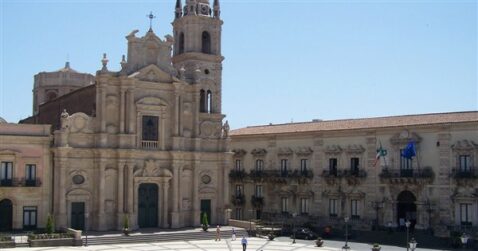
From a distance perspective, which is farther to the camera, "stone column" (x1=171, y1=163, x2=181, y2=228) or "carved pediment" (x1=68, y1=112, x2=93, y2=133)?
"stone column" (x1=171, y1=163, x2=181, y2=228)

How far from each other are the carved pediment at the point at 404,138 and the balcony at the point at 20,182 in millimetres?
28201

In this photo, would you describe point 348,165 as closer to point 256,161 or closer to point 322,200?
point 322,200

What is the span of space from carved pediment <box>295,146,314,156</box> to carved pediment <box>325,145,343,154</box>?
1.85m

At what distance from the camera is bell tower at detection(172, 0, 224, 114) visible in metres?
61.6

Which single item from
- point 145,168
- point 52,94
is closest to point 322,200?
point 145,168

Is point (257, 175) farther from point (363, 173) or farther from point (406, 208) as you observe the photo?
point (406, 208)

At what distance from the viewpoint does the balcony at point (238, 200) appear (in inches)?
2714

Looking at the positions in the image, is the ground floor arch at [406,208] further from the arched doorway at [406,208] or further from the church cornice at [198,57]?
the church cornice at [198,57]

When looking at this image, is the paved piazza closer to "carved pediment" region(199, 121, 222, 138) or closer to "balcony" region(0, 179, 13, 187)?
"balcony" region(0, 179, 13, 187)

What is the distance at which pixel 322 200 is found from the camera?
61875mm

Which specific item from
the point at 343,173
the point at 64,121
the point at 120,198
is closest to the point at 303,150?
the point at 343,173

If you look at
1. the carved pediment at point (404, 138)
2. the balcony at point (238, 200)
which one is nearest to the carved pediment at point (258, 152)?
the balcony at point (238, 200)

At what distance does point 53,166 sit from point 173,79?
12.3 metres

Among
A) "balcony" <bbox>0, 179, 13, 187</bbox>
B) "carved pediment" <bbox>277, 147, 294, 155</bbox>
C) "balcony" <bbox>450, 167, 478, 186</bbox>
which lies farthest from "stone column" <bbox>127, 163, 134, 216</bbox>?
"balcony" <bbox>450, 167, 478, 186</bbox>
